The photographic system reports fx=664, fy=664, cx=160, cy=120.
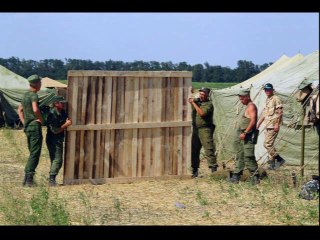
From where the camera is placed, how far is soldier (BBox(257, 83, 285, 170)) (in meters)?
12.8

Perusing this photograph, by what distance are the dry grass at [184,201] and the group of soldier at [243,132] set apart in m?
0.30

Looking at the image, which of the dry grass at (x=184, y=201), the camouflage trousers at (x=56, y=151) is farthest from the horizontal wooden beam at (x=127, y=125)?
the dry grass at (x=184, y=201)

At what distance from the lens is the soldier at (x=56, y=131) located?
10.7 metres

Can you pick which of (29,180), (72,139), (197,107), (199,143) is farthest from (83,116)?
(199,143)

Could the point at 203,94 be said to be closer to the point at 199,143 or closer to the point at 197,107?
the point at 197,107

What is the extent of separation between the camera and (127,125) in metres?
11.2

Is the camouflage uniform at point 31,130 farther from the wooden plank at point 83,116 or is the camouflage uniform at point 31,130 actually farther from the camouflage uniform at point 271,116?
the camouflage uniform at point 271,116

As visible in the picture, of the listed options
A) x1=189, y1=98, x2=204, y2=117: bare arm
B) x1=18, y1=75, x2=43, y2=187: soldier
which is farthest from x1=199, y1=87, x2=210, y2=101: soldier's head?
x1=18, y1=75, x2=43, y2=187: soldier

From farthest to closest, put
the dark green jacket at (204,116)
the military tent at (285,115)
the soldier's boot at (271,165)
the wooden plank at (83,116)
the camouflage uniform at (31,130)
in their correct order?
the military tent at (285,115), the soldier's boot at (271,165), the dark green jacket at (204,116), the wooden plank at (83,116), the camouflage uniform at (31,130)

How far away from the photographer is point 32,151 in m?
10.8

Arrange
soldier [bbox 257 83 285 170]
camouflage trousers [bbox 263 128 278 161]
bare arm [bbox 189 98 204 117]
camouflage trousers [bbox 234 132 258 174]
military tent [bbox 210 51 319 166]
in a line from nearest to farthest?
1. camouflage trousers [bbox 234 132 258 174]
2. bare arm [bbox 189 98 204 117]
3. soldier [bbox 257 83 285 170]
4. camouflage trousers [bbox 263 128 278 161]
5. military tent [bbox 210 51 319 166]

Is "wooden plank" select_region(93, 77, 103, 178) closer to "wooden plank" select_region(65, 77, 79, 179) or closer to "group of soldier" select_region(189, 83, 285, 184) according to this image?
"wooden plank" select_region(65, 77, 79, 179)
